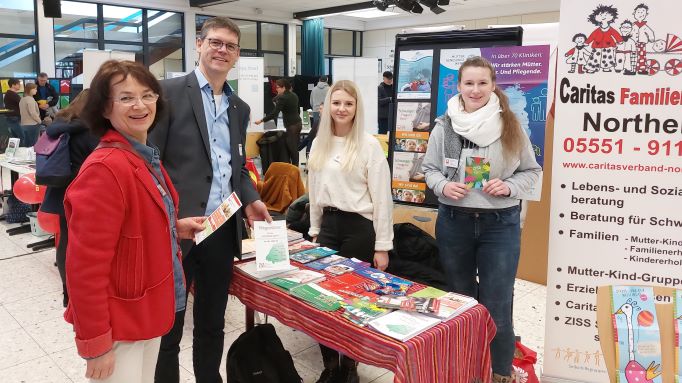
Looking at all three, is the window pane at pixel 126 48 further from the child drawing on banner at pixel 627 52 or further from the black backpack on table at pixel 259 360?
the child drawing on banner at pixel 627 52

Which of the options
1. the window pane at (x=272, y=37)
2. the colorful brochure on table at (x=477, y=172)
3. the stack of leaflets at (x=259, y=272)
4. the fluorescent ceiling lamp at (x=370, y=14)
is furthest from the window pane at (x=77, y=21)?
the colorful brochure on table at (x=477, y=172)

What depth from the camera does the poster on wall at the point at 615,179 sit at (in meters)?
2.08

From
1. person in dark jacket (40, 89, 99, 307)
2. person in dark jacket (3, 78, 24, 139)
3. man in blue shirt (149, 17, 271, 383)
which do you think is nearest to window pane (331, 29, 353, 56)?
person in dark jacket (3, 78, 24, 139)

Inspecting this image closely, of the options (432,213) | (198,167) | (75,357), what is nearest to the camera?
(198,167)

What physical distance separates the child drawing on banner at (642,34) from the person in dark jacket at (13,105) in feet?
31.5

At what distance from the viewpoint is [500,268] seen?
2.13 metres

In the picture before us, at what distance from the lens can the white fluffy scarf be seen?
6.79 feet

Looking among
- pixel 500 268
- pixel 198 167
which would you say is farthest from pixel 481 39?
pixel 198 167

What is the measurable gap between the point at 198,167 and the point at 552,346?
5.64ft

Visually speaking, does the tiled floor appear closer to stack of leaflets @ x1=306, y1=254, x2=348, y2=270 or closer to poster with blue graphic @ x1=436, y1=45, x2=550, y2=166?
stack of leaflets @ x1=306, y1=254, x2=348, y2=270

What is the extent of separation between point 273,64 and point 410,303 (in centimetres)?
1372

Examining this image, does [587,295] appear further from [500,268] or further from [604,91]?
[604,91]

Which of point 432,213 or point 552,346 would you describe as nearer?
point 552,346

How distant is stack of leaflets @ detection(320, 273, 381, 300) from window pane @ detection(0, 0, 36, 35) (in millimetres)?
11125
